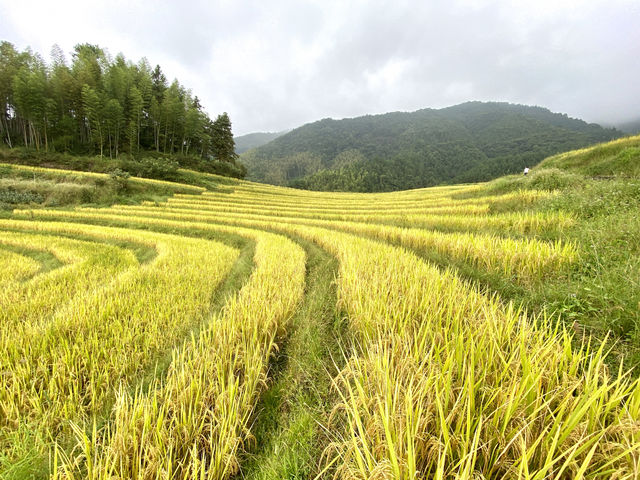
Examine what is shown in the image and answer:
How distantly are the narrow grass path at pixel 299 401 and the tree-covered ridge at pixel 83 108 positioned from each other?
43.7m

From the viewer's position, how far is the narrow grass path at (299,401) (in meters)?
1.73

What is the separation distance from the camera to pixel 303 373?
105 inches

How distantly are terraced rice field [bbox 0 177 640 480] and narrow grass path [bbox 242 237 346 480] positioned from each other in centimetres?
2

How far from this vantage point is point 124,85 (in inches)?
1420

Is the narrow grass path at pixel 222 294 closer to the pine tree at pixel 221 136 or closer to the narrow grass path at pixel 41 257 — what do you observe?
the narrow grass path at pixel 41 257

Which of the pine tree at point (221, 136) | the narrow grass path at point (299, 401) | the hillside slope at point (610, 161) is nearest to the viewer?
the narrow grass path at point (299, 401)

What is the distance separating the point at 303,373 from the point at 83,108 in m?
50.0

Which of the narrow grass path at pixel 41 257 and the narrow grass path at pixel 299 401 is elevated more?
the narrow grass path at pixel 41 257

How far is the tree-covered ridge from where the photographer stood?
100ft

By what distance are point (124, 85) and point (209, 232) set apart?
42395mm

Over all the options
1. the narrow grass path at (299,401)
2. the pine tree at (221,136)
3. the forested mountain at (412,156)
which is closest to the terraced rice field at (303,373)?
the narrow grass path at (299,401)

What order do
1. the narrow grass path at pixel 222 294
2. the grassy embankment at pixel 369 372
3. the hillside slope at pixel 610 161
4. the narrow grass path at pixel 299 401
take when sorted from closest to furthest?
the grassy embankment at pixel 369 372
the narrow grass path at pixel 299 401
the narrow grass path at pixel 222 294
the hillside slope at pixel 610 161

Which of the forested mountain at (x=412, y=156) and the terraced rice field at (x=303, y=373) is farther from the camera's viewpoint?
the forested mountain at (x=412, y=156)

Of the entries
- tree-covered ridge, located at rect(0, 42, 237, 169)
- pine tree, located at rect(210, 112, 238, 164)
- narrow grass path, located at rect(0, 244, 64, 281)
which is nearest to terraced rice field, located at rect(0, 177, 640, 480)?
narrow grass path, located at rect(0, 244, 64, 281)
